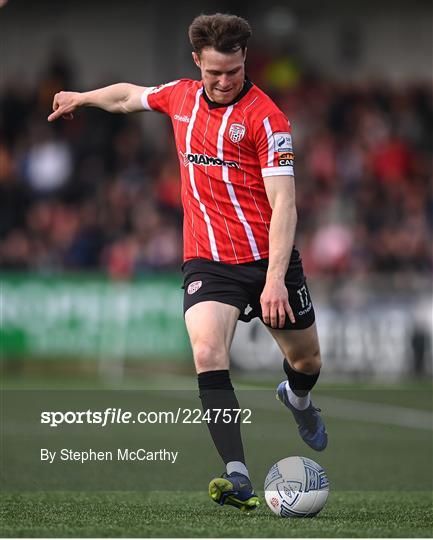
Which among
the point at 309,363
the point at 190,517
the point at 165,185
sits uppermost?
the point at 165,185

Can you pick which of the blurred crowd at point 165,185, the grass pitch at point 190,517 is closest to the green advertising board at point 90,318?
the blurred crowd at point 165,185

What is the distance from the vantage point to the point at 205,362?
6.39m

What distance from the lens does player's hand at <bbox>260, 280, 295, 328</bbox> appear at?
630 centimetres

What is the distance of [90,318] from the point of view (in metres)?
17.4

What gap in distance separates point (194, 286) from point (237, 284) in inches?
8.8

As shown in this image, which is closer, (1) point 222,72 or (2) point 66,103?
(1) point 222,72

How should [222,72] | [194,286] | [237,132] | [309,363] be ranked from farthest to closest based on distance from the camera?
[309,363] → [194,286] → [237,132] → [222,72]

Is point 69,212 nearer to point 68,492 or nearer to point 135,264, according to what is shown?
point 135,264

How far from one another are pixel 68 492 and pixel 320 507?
1.72 meters

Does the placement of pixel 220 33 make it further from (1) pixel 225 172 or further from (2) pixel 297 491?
(2) pixel 297 491

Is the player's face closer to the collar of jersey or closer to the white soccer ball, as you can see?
the collar of jersey

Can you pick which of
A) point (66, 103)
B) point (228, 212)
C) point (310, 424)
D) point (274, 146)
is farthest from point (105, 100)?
point (310, 424)

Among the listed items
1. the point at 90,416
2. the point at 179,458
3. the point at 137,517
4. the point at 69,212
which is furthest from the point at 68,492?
the point at 69,212

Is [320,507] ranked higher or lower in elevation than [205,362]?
lower
